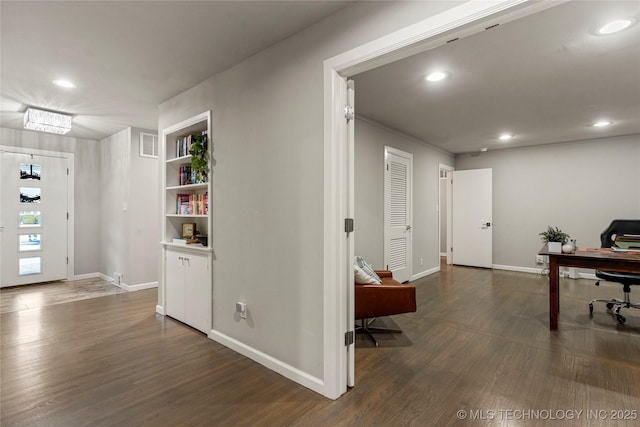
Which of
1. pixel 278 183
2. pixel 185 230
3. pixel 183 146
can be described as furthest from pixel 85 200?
pixel 278 183

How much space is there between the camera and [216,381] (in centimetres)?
233

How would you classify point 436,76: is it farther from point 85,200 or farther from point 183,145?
point 85,200

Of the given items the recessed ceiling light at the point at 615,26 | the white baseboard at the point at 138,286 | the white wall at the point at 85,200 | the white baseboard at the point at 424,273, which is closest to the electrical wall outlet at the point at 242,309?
the white baseboard at the point at 138,286

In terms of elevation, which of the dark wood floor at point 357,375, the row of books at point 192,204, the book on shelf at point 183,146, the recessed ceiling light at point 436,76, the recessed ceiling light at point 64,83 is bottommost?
the dark wood floor at point 357,375

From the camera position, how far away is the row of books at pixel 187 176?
3487 mm

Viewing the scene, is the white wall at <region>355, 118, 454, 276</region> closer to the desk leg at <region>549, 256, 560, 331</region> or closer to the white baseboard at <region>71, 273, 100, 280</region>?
the desk leg at <region>549, 256, 560, 331</region>

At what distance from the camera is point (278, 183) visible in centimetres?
246

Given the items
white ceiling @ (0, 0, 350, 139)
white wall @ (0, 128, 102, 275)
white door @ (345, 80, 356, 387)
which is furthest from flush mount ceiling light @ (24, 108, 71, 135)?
white door @ (345, 80, 356, 387)

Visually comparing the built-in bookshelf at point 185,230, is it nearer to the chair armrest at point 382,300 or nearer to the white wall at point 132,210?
the white wall at point 132,210

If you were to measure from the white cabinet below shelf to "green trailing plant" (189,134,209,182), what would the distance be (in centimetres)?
85

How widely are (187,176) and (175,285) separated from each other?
1.25 meters

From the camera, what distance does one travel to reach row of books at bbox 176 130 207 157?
138 inches

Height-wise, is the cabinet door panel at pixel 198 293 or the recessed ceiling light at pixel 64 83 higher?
the recessed ceiling light at pixel 64 83

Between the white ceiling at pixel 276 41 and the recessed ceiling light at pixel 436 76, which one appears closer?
the white ceiling at pixel 276 41
